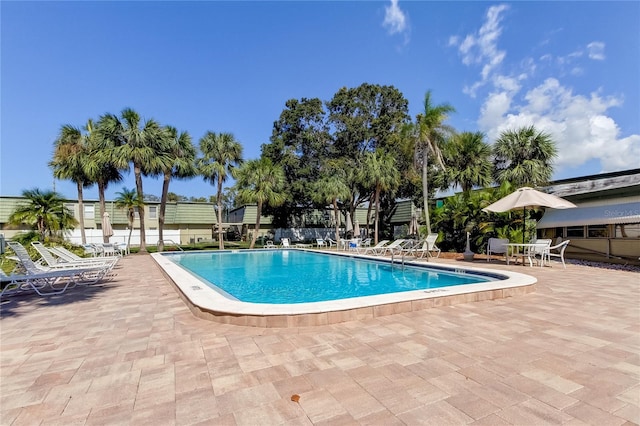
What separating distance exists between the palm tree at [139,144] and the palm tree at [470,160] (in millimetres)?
17387

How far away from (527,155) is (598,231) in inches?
266

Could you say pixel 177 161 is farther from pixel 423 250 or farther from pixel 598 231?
pixel 598 231

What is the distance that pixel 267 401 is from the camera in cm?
234

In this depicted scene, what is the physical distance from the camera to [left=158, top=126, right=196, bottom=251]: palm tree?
67.5 feet

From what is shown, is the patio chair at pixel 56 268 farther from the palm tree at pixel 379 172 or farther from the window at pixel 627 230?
the palm tree at pixel 379 172

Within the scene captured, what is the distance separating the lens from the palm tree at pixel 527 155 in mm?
17203

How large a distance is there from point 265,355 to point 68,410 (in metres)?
1.59

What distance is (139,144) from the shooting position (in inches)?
752

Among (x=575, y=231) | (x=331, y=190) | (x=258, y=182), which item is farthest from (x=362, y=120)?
(x=575, y=231)

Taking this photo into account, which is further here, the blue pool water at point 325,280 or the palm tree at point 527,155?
the palm tree at point 527,155

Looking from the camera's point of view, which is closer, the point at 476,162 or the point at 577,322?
the point at 577,322

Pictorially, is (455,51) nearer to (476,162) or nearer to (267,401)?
(476,162)

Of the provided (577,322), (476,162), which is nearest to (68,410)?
(577,322)

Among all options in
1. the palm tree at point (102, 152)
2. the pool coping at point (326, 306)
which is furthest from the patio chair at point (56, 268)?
the palm tree at point (102, 152)
